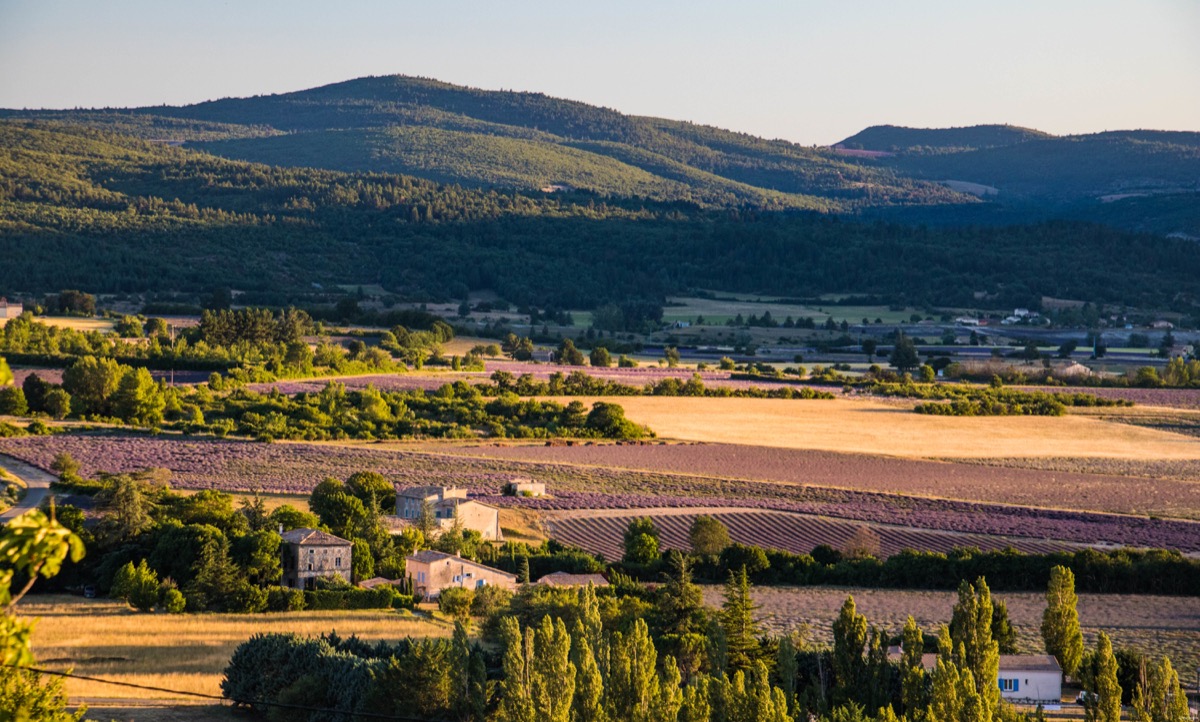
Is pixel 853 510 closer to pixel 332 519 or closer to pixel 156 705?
pixel 332 519

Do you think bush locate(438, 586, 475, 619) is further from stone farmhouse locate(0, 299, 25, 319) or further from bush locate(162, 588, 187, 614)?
stone farmhouse locate(0, 299, 25, 319)

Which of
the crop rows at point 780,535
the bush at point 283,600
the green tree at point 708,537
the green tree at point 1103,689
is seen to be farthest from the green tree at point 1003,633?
the bush at point 283,600

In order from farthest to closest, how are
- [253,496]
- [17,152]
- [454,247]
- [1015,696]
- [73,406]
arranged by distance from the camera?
[17,152] → [454,247] → [73,406] → [253,496] → [1015,696]

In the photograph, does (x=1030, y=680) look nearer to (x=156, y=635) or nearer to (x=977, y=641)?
(x=977, y=641)

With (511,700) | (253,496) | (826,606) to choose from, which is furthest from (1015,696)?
(253,496)

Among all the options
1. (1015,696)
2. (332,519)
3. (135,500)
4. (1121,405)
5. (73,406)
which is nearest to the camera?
(1015,696)

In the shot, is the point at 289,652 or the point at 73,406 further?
the point at 73,406
